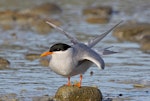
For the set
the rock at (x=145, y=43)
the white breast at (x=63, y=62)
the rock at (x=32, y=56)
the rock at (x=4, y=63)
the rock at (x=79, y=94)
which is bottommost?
the rock at (x=79, y=94)

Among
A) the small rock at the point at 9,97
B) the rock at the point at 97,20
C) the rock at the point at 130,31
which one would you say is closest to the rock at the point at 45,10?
the rock at the point at 97,20

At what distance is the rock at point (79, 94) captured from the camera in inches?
346

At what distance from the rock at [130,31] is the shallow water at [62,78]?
1.21 ft

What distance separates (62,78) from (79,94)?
1679mm

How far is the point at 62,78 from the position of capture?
1045cm

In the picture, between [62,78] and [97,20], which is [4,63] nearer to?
[62,78]

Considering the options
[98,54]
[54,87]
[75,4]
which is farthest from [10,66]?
[75,4]

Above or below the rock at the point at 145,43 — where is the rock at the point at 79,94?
below

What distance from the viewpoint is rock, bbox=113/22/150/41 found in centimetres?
1574

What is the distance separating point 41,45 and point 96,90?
18.8 feet

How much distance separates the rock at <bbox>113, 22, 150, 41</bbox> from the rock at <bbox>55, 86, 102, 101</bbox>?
22.2ft

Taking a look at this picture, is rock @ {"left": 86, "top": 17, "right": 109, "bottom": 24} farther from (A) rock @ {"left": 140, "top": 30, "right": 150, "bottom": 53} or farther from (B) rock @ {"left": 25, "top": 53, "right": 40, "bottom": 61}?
(B) rock @ {"left": 25, "top": 53, "right": 40, "bottom": 61}

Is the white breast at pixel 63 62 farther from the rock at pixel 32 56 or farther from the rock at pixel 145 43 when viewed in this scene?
the rock at pixel 145 43

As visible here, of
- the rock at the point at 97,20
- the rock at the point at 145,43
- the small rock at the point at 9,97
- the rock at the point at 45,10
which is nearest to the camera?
the small rock at the point at 9,97
